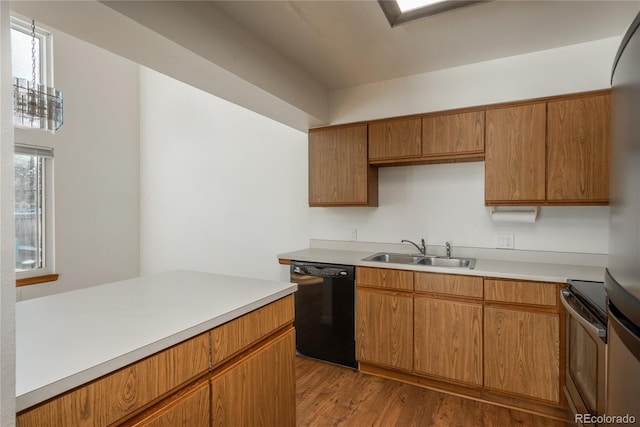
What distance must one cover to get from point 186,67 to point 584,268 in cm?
290

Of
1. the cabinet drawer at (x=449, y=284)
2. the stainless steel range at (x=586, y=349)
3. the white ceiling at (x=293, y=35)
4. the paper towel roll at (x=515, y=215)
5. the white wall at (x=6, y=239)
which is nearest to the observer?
the white wall at (x=6, y=239)

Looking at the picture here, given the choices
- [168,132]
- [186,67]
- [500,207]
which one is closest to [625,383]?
[500,207]

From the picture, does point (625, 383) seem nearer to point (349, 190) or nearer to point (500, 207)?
point (500, 207)

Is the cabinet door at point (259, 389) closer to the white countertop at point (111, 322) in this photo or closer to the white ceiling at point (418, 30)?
the white countertop at point (111, 322)

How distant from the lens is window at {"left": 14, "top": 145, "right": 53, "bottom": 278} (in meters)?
3.40

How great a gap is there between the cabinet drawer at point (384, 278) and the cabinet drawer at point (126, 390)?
1.62m

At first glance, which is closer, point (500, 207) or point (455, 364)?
point (455, 364)

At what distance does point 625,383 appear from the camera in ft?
2.55

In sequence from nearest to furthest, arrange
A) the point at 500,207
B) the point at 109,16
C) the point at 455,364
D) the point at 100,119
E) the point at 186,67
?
the point at 109,16 < the point at 186,67 < the point at 455,364 < the point at 500,207 < the point at 100,119

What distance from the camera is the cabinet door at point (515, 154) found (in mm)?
2264

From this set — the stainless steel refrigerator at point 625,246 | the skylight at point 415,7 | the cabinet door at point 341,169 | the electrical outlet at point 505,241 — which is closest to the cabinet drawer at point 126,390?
the stainless steel refrigerator at point 625,246

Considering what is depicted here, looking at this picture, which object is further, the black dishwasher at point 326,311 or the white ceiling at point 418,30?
the black dishwasher at point 326,311

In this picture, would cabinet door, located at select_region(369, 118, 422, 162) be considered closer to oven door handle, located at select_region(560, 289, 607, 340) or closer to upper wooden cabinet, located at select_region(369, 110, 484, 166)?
upper wooden cabinet, located at select_region(369, 110, 484, 166)

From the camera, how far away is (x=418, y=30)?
2078mm
